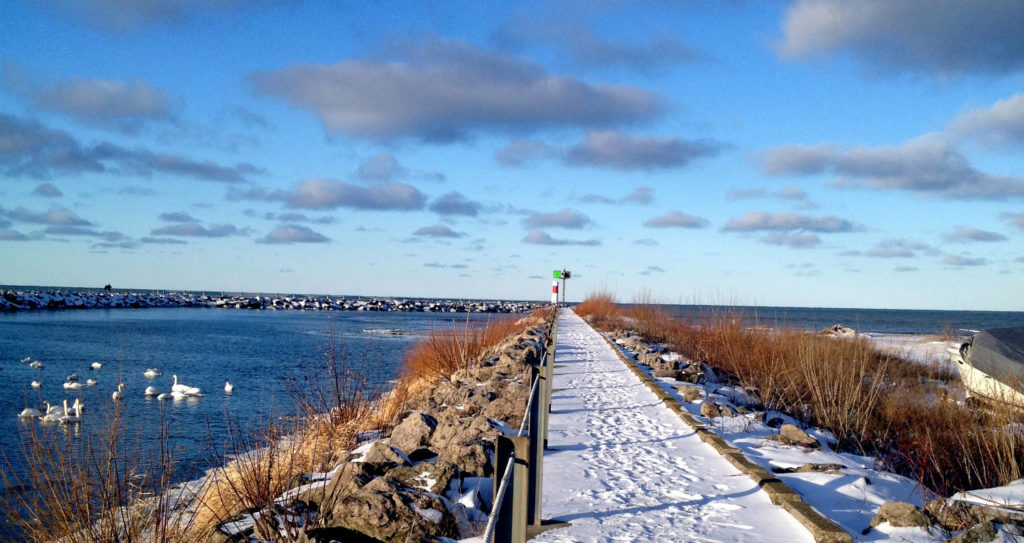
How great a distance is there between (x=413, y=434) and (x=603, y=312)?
2900cm

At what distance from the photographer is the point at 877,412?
915 centimetres

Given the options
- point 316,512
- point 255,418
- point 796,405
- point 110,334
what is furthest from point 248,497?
point 110,334

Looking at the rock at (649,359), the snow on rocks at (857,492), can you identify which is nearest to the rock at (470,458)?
the snow on rocks at (857,492)

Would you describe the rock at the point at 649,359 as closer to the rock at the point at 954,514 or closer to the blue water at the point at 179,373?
the blue water at the point at 179,373

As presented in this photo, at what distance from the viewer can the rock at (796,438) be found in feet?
23.4

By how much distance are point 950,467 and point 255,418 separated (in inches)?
364

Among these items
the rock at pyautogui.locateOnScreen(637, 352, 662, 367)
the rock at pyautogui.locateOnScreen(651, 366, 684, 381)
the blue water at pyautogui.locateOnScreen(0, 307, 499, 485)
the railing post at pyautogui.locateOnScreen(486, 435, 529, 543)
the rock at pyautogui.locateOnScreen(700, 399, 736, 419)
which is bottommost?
the blue water at pyautogui.locateOnScreen(0, 307, 499, 485)

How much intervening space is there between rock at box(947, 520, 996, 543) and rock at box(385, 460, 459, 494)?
333 centimetres

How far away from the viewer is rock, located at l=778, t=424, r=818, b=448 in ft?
23.4

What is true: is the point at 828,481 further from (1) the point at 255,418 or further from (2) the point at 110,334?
(2) the point at 110,334

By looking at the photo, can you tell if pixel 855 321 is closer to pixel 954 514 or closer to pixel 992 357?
pixel 992 357

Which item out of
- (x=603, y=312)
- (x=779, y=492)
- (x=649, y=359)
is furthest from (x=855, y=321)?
(x=779, y=492)

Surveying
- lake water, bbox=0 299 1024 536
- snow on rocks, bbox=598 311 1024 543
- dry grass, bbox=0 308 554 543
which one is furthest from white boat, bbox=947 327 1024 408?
dry grass, bbox=0 308 554 543

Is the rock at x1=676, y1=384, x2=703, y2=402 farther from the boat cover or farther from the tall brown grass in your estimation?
the boat cover
